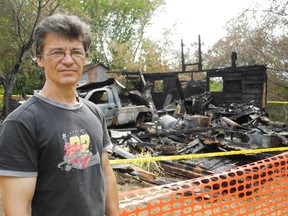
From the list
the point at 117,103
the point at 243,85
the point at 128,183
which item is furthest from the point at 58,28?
the point at 243,85

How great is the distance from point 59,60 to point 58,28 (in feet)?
0.52

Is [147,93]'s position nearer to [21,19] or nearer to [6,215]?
[21,19]

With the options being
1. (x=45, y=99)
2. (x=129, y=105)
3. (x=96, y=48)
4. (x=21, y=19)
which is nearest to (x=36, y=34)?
(x=45, y=99)

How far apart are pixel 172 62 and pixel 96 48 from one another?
8.56 meters

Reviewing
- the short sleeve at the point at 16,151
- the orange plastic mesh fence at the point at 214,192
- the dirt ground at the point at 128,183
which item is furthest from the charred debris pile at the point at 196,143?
the short sleeve at the point at 16,151

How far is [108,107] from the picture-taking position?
37.8ft

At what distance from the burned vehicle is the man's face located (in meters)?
9.55

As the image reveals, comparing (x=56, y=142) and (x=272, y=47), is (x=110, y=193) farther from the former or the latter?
(x=272, y=47)

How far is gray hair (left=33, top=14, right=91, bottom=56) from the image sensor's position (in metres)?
1.49

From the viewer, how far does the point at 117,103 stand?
11914 millimetres

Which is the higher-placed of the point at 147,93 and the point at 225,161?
the point at 147,93

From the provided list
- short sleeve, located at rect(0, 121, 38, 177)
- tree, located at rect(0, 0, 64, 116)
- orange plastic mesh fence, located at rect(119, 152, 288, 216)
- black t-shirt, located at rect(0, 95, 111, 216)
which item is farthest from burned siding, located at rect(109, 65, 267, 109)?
short sleeve, located at rect(0, 121, 38, 177)

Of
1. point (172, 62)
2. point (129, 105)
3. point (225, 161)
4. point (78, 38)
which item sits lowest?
point (225, 161)

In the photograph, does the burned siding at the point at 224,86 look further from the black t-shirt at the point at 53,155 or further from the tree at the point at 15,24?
the black t-shirt at the point at 53,155
